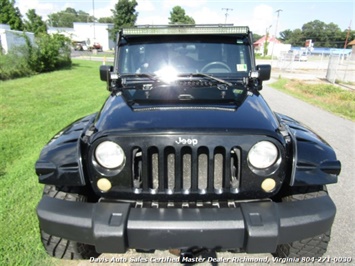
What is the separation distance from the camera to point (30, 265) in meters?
2.46

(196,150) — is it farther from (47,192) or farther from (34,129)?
(34,129)

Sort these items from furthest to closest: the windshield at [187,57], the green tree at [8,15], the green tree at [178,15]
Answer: the green tree at [178,15], the green tree at [8,15], the windshield at [187,57]

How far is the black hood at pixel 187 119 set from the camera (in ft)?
6.66

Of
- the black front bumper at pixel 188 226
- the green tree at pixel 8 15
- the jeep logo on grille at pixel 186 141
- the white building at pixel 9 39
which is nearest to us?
the black front bumper at pixel 188 226

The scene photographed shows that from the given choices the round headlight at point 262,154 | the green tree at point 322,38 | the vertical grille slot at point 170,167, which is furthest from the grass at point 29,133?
the green tree at point 322,38

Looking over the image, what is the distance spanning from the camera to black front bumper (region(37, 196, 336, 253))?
1.86 meters

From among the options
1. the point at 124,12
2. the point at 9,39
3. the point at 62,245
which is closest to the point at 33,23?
the point at 124,12

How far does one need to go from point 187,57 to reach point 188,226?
2.16 metres

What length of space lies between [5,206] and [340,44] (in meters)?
98.3

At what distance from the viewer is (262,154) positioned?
2.02 m

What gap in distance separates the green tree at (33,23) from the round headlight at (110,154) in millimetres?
35003

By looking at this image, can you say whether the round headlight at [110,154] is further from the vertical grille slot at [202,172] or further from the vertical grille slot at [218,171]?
the vertical grille slot at [218,171]

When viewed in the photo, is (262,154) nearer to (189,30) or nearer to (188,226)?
(188,226)

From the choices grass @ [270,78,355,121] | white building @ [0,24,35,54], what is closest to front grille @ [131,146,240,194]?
grass @ [270,78,355,121]
